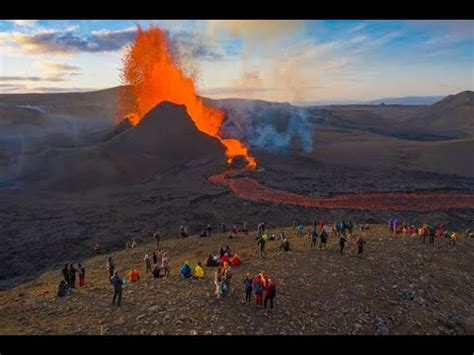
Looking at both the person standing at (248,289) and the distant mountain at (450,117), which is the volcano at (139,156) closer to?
the person standing at (248,289)

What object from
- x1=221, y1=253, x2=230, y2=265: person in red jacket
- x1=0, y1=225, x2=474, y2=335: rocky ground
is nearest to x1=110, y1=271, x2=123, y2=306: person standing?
x1=0, y1=225, x2=474, y2=335: rocky ground

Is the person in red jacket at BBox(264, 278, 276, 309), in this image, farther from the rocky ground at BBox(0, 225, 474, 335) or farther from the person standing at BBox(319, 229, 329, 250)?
the person standing at BBox(319, 229, 329, 250)

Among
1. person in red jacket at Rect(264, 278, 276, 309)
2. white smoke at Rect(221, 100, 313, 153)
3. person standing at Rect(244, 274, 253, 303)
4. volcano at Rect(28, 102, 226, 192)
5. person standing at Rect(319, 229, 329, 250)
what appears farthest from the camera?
white smoke at Rect(221, 100, 313, 153)

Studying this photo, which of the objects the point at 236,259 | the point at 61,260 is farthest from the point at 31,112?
the point at 236,259

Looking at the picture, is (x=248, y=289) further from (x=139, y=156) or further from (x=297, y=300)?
(x=139, y=156)

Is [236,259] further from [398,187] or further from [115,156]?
[115,156]

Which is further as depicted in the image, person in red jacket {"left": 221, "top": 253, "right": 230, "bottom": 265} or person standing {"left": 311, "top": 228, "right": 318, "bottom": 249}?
person standing {"left": 311, "top": 228, "right": 318, "bottom": 249}

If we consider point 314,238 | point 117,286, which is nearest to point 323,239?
point 314,238

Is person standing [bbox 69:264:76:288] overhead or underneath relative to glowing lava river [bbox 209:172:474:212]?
overhead
